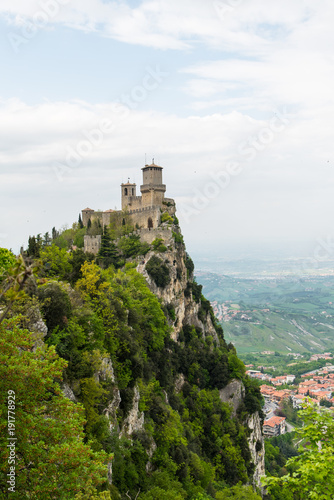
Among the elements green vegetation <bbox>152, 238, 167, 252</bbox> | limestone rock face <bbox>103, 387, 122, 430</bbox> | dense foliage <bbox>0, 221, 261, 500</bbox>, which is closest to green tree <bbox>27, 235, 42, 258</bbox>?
dense foliage <bbox>0, 221, 261, 500</bbox>

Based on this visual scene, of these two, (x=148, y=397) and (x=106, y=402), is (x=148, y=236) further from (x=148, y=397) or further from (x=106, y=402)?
(x=106, y=402)

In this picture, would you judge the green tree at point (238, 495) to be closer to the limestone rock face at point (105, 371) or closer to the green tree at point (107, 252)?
the limestone rock face at point (105, 371)

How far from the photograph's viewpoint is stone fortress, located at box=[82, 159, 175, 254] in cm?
5808

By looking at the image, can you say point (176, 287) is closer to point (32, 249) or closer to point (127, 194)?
point (127, 194)

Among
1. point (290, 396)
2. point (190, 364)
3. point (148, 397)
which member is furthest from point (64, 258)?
point (290, 396)

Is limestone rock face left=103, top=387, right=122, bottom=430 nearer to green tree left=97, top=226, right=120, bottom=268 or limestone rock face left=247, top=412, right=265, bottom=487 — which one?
green tree left=97, top=226, right=120, bottom=268

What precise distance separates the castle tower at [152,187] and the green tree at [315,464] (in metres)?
46.5

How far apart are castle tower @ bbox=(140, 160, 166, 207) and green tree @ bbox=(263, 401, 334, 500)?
46.5 metres

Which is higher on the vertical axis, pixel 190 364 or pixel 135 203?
pixel 135 203

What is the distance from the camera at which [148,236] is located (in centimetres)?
5503

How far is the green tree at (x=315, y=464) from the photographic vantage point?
11.7m

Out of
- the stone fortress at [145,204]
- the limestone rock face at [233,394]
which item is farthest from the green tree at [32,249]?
the limestone rock face at [233,394]

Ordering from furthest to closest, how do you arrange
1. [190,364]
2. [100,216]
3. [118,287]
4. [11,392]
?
[100,216]
[190,364]
[118,287]
[11,392]

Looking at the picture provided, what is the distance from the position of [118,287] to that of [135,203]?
27.6 m
